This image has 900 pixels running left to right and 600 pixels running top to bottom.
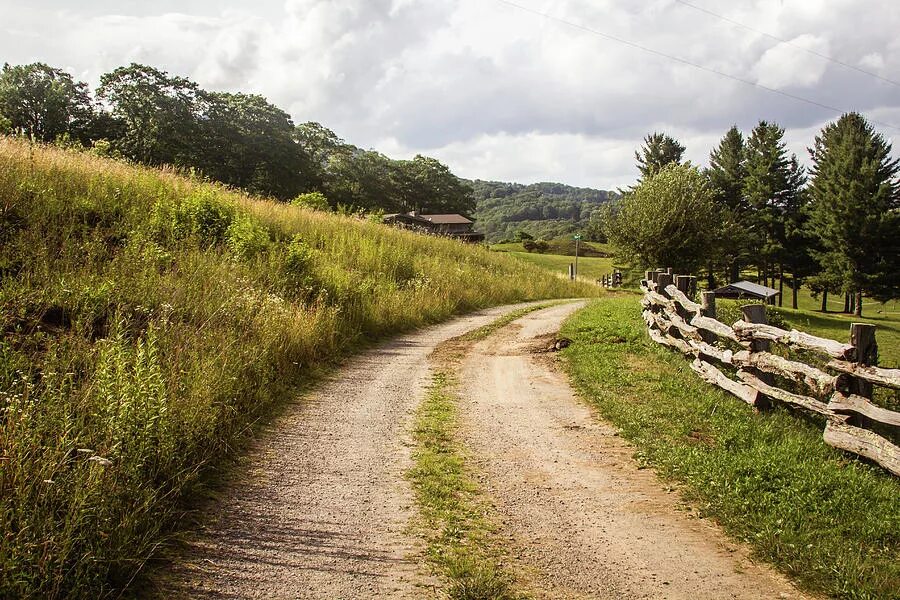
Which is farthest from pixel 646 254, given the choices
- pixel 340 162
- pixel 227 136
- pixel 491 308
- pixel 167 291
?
pixel 340 162

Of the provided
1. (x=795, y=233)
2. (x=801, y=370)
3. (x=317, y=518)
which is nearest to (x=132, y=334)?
(x=317, y=518)

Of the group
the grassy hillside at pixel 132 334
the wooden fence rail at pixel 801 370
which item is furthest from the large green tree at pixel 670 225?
the wooden fence rail at pixel 801 370

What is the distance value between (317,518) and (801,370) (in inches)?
232

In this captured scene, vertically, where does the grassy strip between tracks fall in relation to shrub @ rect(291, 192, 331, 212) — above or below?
below

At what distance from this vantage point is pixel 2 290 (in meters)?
6.64

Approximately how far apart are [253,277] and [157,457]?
22.1 ft

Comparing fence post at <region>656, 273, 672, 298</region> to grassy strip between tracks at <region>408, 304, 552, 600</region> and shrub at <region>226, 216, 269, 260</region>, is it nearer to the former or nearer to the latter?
grassy strip between tracks at <region>408, 304, 552, 600</region>

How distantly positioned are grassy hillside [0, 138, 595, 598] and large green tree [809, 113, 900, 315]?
5075cm

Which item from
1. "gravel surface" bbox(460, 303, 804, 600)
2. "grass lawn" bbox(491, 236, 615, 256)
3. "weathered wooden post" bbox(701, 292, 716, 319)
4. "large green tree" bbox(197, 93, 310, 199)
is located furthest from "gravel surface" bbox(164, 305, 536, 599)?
"grass lawn" bbox(491, 236, 615, 256)

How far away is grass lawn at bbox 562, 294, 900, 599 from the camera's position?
13.1 ft

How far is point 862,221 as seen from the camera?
5091 centimetres

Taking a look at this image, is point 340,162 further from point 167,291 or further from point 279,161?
point 167,291

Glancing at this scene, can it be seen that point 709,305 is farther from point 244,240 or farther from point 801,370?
point 244,240

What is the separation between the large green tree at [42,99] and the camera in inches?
1698
